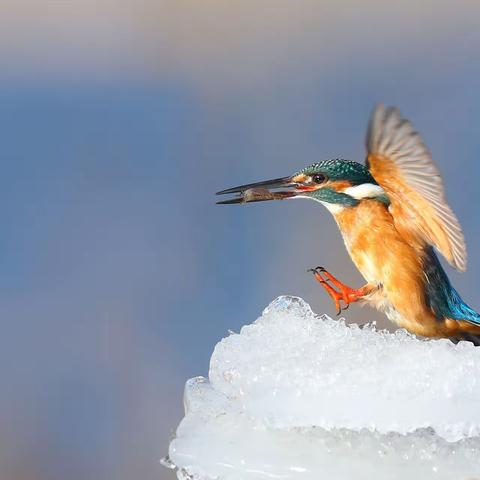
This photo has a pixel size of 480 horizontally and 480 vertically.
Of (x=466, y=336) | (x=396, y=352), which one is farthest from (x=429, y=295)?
(x=396, y=352)

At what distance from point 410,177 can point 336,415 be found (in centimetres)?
32

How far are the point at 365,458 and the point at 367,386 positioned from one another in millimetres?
36

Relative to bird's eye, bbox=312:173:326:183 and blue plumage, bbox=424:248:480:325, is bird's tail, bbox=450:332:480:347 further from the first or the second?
bird's eye, bbox=312:173:326:183

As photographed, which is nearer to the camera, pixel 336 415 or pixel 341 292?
pixel 336 415

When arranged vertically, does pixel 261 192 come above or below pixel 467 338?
above

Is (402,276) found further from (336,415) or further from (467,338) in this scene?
(336,415)

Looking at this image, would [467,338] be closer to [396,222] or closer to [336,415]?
[396,222]

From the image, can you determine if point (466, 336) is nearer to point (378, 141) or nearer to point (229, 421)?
point (378, 141)

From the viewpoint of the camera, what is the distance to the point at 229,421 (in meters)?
0.45

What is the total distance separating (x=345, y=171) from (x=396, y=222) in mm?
61

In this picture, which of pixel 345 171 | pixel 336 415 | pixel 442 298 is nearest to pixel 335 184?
pixel 345 171

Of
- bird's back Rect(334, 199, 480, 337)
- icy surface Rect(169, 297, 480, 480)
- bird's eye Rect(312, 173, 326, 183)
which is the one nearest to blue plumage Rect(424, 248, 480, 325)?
bird's back Rect(334, 199, 480, 337)

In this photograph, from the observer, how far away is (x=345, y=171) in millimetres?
694

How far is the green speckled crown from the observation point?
695 millimetres
